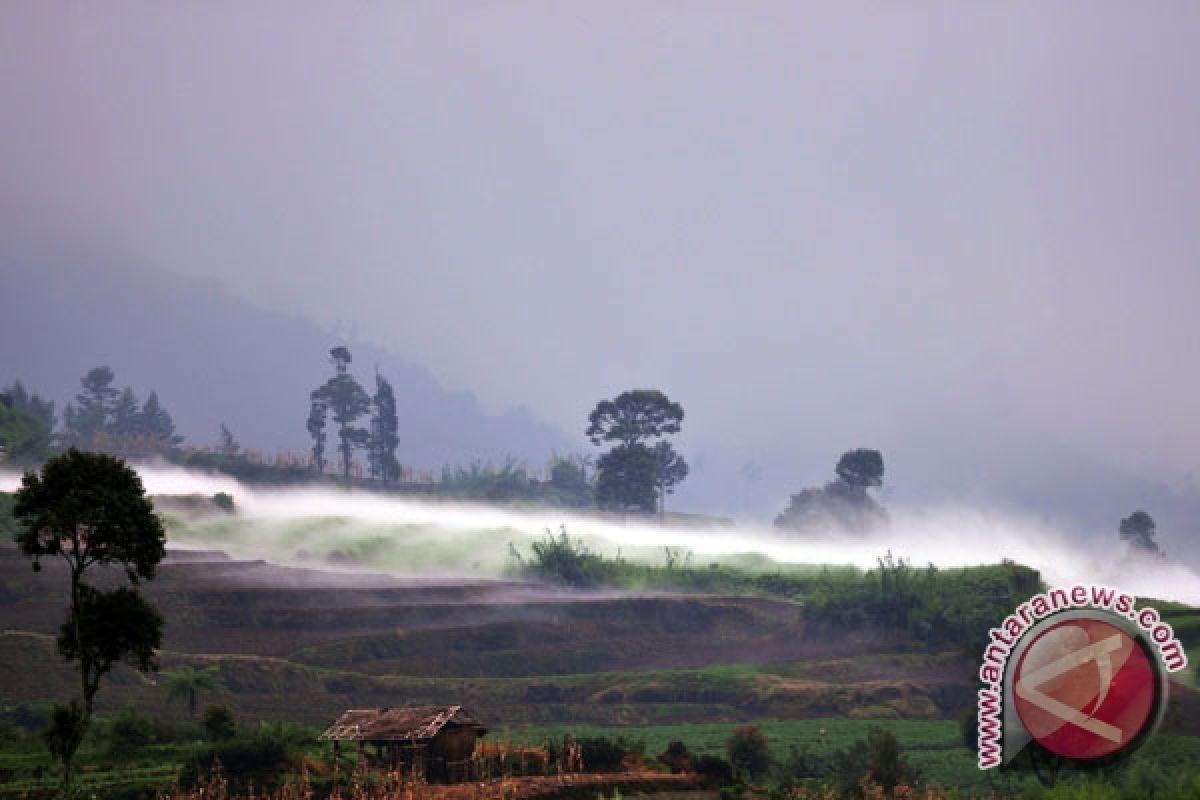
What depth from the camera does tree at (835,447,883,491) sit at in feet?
614

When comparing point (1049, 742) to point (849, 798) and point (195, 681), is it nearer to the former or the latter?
point (849, 798)

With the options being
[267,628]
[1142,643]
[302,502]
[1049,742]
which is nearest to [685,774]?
[1049,742]

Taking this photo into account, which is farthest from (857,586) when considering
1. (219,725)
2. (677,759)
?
(219,725)

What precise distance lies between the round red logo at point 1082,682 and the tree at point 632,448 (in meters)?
124

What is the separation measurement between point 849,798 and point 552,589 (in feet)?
218

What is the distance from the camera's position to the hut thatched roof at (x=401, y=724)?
63312mm

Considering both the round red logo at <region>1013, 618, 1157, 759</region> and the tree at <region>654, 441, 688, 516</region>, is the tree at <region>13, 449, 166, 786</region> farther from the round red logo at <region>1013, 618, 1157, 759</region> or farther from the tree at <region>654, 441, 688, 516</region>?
the tree at <region>654, 441, 688, 516</region>

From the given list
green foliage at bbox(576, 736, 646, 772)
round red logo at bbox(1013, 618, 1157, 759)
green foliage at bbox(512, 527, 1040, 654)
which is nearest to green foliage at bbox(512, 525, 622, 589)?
green foliage at bbox(512, 527, 1040, 654)

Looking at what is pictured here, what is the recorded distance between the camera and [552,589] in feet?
427

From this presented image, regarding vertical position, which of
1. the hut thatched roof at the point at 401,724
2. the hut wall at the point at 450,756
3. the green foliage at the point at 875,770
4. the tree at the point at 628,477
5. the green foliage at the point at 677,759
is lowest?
the green foliage at the point at 875,770

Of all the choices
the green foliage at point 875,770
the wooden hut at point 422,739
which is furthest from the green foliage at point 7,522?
the green foliage at point 875,770

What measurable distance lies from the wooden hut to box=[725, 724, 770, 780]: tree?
13.3m

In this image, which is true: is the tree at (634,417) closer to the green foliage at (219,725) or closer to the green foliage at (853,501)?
the green foliage at (853,501)

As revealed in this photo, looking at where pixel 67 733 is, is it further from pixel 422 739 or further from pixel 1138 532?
pixel 1138 532
